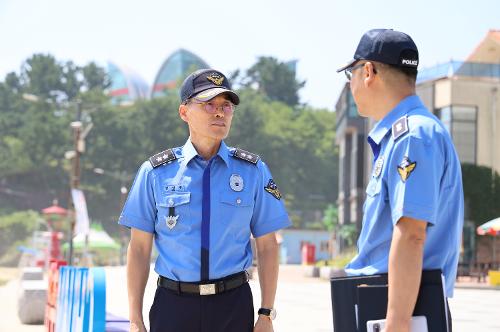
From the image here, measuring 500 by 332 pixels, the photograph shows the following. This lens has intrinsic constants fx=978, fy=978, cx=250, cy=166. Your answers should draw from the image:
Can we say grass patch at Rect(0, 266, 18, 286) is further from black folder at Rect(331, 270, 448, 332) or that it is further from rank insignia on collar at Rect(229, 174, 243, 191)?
black folder at Rect(331, 270, 448, 332)

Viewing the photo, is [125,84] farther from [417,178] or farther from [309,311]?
[417,178]

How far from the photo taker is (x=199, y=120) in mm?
4707

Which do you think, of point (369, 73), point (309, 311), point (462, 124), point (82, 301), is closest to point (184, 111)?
point (369, 73)

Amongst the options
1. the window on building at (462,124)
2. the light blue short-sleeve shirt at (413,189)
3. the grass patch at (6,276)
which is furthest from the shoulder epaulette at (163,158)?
the window on building at (462,124)

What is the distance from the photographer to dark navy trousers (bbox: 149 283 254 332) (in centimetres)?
448

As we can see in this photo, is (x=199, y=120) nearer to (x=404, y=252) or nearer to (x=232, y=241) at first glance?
(x=232, y=241)

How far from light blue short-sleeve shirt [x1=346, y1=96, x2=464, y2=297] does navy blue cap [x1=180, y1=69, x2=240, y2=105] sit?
1273 mm

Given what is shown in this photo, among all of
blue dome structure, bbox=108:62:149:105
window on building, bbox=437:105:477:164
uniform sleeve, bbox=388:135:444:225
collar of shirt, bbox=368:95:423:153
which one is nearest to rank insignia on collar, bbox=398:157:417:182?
uniform sleeve, bbox=388:135:444:225

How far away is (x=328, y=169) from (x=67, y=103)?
33483 mm

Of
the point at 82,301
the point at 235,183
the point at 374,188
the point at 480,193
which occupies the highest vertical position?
the point at 480,193

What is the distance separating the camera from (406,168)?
10.6 feet

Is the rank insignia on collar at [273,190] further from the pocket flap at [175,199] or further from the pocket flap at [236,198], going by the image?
the pocket flap at [175,199]

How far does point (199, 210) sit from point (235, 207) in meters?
0.18

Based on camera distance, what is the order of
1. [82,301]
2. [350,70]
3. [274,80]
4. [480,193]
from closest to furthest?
[350,70], [82,301], [480,193], [274,80]
